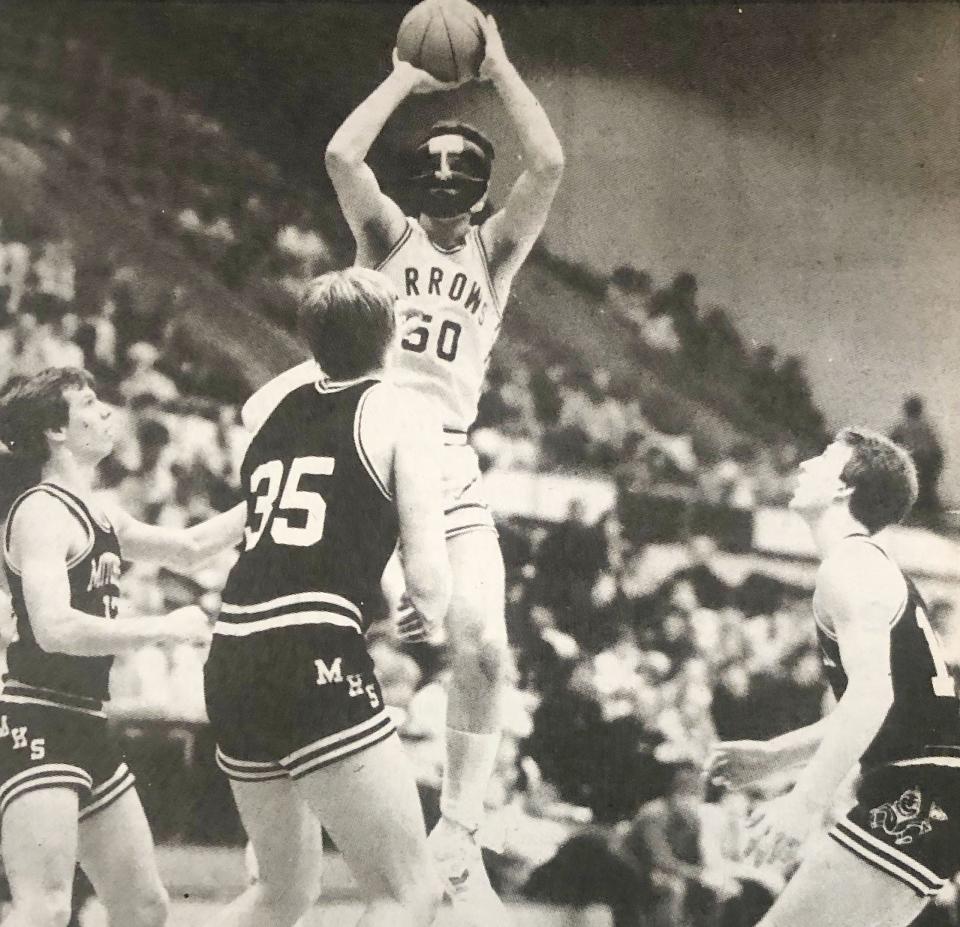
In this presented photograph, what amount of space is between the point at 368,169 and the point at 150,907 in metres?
2.00

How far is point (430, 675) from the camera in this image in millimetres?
2605

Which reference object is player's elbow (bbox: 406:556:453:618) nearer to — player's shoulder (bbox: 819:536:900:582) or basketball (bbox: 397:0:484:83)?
player's shoulder (bbox: 819:536:900:582)

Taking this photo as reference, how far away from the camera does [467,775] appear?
8.42 feet

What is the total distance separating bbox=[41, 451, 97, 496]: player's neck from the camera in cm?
266

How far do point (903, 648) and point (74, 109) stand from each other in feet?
8.87

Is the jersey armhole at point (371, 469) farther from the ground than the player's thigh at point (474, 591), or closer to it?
farther from the ground

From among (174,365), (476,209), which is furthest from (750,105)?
(174,365)

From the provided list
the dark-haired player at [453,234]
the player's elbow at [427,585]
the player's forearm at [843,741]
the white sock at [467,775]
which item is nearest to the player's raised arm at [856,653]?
the player's forearm at [843,741]

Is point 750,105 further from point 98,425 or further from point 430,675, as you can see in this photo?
point 98,425

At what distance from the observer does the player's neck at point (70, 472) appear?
2662mm

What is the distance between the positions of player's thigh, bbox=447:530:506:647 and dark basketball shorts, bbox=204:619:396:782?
0.27 m

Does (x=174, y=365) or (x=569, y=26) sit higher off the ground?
(x=569, y=26)

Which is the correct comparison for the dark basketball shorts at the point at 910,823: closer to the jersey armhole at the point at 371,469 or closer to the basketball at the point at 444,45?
the jersey armhole at the point at 371,469

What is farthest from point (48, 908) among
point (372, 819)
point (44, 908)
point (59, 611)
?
point (372, 819)
